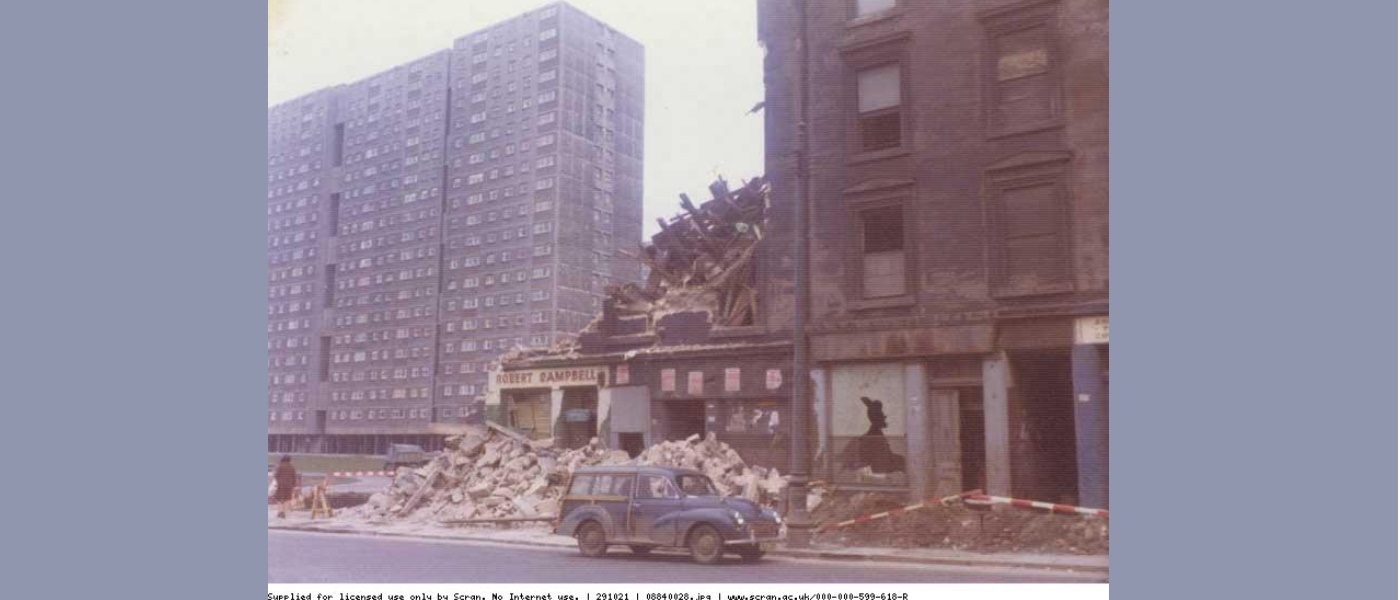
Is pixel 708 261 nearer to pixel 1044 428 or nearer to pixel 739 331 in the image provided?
pixel 739 331

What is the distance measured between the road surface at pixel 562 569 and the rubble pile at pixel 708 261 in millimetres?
4907

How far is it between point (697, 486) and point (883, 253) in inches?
164

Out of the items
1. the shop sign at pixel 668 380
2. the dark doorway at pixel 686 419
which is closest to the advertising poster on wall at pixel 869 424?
the dark doorway at pixel 686 419

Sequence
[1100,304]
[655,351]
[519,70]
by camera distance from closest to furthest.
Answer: [1100,304]
[519,70]
[655,351]

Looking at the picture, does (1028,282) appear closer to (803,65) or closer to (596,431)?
(803,65)

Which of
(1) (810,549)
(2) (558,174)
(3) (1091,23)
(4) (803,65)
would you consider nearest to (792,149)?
(4) (803,65)

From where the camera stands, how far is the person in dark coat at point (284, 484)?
41.5 feet

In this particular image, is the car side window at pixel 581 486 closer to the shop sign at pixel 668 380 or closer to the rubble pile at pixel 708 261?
the shop sign at pixel 668 380

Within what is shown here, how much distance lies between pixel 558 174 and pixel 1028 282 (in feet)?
21.6

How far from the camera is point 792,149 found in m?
14.4

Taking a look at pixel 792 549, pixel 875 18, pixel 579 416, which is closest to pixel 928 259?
pixel 875 18

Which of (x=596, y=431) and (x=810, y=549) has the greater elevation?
(x=596, y=431)

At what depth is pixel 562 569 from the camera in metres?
12.0

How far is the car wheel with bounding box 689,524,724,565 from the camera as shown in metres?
12.0
